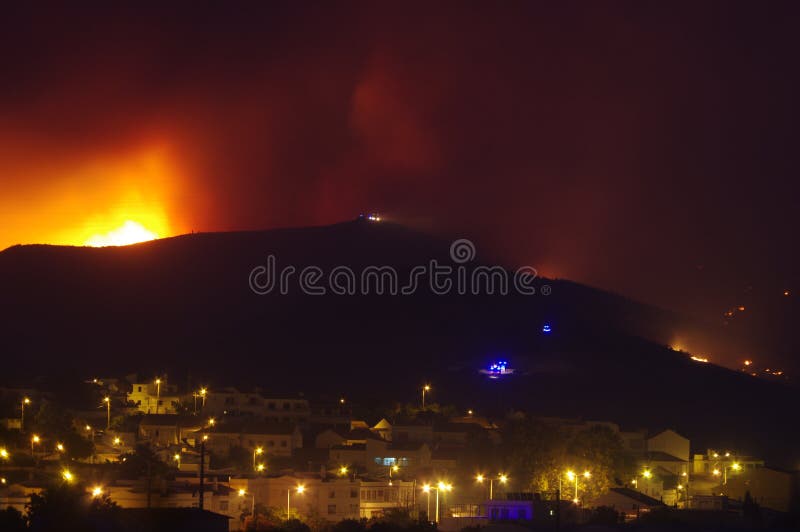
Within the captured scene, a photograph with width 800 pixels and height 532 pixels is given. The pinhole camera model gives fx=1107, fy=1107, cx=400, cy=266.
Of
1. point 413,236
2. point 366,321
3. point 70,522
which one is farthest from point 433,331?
point 70,522

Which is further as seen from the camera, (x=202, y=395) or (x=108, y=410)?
(x=202, y=395)

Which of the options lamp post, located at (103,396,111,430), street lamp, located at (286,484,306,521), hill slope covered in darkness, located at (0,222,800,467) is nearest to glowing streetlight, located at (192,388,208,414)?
lamp post, located at (103,396,111,430)

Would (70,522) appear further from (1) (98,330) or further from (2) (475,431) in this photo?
(1) (98,330)

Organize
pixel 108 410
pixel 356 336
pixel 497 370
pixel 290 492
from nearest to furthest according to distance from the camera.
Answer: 1. pixel 290 492
2. pixel 108 410
3. pixel 497 370
4. pixel 356 336

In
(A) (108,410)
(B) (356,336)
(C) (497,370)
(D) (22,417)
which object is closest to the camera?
(D) (22,417)

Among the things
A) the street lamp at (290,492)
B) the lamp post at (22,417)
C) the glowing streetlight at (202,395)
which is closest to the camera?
the street lamp at (290,492)

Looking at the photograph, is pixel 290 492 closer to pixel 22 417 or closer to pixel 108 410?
pixel 22 417

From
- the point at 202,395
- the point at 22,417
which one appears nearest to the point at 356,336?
the point at 202,395

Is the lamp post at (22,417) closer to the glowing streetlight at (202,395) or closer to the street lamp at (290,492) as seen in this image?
the glowing streetlight at (202,395)

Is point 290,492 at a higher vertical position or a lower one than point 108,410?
lower

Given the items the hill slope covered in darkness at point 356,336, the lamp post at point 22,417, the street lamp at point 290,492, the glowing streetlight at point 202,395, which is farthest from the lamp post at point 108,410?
the street lamp at point 290,492

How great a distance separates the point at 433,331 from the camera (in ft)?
308

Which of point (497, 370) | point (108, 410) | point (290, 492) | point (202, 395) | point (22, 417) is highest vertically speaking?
point (497, 370)

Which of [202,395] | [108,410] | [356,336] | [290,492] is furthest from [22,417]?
[356,336]
